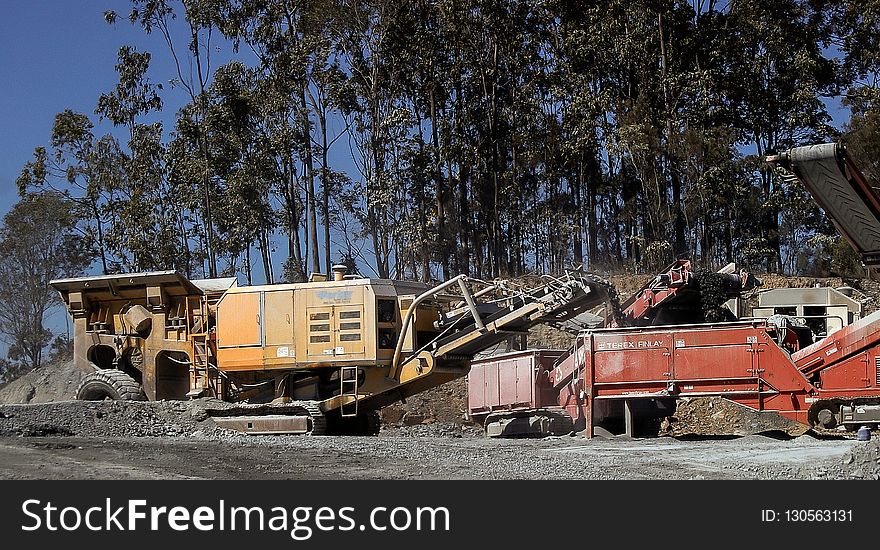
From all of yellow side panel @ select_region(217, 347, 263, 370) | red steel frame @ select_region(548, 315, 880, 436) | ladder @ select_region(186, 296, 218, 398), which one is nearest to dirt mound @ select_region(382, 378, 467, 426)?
ladder @ select_region(186, 296, 218, 398)

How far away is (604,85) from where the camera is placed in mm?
49000

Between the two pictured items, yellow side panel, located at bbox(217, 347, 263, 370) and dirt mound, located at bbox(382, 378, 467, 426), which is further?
dirt mound, located at bbox(382, 378, 467, 426)

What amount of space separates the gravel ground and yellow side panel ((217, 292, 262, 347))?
1423 millimetres

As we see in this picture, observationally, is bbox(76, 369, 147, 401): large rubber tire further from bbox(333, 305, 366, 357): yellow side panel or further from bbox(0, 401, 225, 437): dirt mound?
bbox(333, 305, 366, 357): yellow side panel

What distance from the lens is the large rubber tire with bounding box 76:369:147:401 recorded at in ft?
73.2

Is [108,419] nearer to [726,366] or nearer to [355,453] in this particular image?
[355,453]

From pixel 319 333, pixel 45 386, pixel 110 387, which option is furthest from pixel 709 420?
pixel 45 386

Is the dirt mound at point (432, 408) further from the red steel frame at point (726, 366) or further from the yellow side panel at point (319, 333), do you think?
the red steel frame at point (726, 366)

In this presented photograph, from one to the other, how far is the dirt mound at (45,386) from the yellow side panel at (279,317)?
2053 centimetres

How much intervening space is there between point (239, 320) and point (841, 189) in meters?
11.4

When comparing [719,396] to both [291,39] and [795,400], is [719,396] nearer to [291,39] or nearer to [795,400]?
[795,400]

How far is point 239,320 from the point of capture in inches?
848

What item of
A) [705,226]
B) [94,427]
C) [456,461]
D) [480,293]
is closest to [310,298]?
[480,293]

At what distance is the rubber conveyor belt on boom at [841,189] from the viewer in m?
15.9
